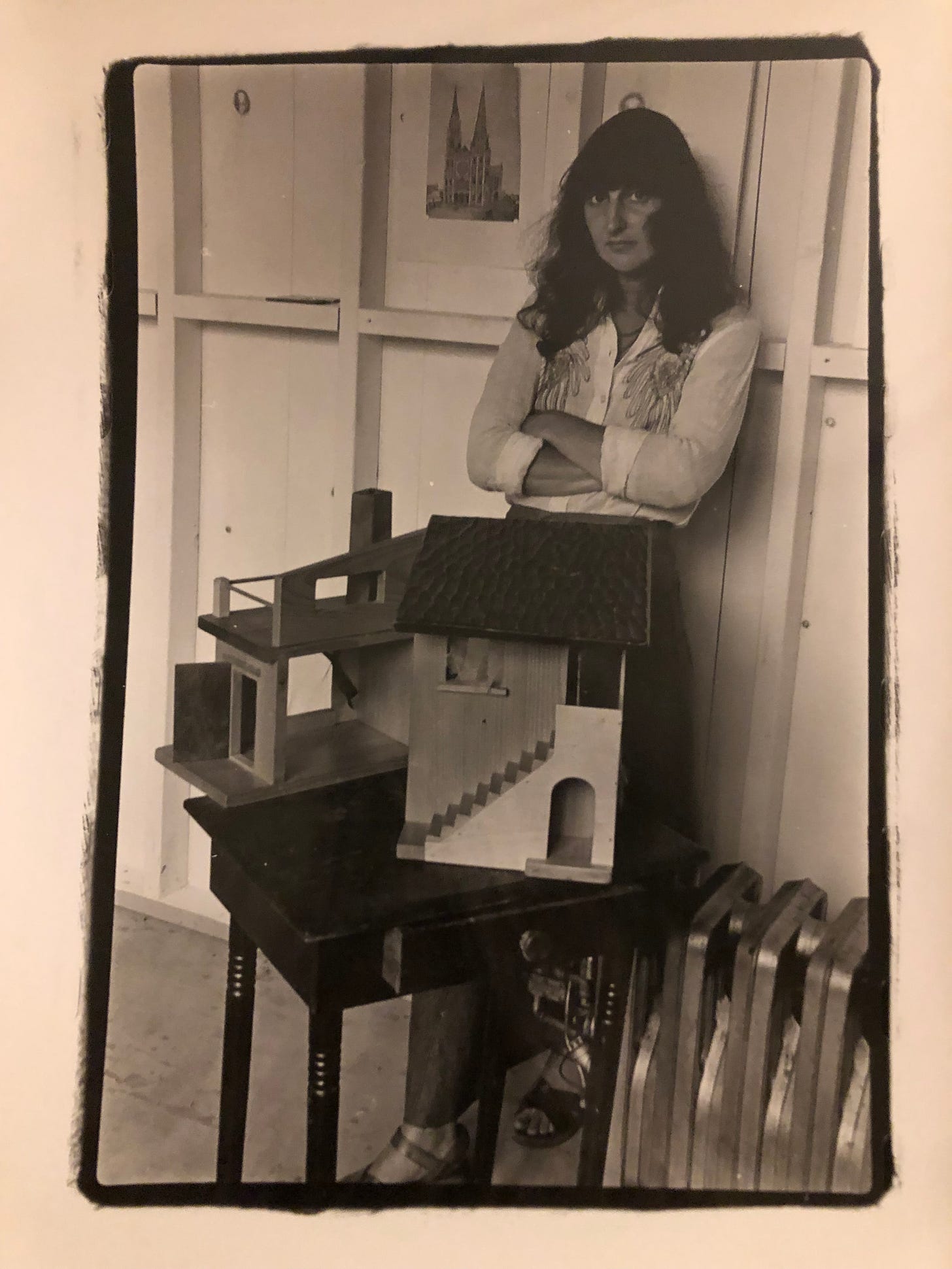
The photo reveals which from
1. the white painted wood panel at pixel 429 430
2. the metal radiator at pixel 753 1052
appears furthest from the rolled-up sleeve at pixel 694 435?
the metal radiator at pixel 753 1052

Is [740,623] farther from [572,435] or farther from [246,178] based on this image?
[246,178]

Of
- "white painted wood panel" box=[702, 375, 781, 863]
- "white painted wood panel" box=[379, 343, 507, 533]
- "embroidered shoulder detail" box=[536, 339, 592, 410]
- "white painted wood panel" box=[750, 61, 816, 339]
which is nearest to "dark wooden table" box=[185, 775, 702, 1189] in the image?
"white painted wood panel" box=[702, 375, 781, 863]

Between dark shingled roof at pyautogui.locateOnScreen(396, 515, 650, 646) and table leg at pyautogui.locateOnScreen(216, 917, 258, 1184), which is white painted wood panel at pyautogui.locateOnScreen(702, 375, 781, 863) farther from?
table leg at pyautogui.locateOnScreen(216, 917, 258, 1184)

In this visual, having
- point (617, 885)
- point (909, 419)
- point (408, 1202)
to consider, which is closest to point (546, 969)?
point (617, 885)

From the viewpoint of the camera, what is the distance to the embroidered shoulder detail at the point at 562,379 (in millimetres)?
921

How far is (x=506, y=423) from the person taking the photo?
36.6 inches

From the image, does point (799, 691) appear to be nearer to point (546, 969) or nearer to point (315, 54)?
point (546, 969)

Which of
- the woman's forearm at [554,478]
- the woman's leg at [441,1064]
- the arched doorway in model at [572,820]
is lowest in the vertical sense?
the woman's leg at [441,1064]

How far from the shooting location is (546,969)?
893mm

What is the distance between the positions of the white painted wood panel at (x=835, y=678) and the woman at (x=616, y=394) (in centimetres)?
10

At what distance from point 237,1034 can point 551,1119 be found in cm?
28

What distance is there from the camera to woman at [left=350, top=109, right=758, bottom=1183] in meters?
0.88

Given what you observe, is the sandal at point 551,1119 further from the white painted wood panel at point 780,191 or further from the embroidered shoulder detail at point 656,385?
the white painted wood panel at point 780,191

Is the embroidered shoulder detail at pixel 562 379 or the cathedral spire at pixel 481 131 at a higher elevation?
the cathedral spire at pixel 481 131
